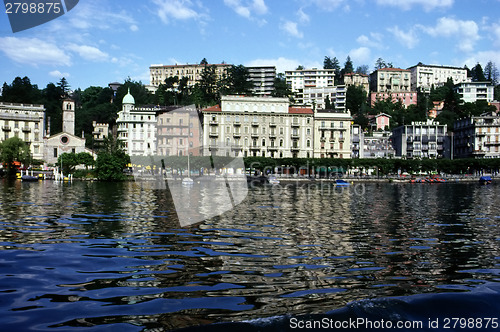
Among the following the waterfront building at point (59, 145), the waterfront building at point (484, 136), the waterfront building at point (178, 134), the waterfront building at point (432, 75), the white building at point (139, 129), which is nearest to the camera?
the waterfront building at point (59, 145)

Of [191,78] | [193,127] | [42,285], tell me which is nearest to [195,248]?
[42,285]

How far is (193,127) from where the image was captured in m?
98.2

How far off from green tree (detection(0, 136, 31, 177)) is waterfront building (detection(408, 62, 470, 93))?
149230mm

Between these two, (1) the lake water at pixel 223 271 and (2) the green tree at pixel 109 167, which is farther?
(2) the green tree at pixel 109 167

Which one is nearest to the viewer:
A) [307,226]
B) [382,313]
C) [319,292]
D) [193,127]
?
[382,313]

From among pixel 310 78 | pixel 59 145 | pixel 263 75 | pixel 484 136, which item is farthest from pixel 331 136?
pixel 263 75

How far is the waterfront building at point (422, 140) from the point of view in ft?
372

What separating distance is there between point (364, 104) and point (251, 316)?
521 ft

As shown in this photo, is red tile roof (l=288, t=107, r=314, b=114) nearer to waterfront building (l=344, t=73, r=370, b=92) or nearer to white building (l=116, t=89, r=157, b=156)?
white building (l=116, t=89, r=157, b=156)

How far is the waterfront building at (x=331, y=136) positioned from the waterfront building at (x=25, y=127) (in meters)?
61.5

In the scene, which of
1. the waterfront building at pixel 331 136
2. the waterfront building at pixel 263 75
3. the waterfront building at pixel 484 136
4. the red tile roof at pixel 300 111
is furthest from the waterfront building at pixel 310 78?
the red tile roof at pixel 300 111

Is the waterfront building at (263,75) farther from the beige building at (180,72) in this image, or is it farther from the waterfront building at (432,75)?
the waterfront building at (432,75)

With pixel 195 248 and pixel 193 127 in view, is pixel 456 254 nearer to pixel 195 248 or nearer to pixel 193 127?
pixel 195 248

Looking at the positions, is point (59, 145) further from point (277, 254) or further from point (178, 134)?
point (277, 254)
